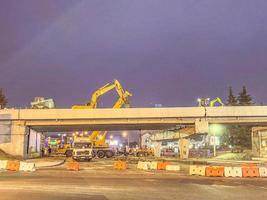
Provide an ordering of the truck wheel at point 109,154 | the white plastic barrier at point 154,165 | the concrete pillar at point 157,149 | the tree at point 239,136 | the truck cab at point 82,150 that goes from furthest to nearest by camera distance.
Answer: the tree at point 239,136
the concrete pillar at point 157,149
the truck wheel at point 109,154
the truck cab at point 82,150
the white plastic barrier at point 154,165

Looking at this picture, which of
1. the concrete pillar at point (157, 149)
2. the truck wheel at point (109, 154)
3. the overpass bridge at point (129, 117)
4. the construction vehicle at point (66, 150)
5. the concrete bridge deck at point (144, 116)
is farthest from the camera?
the concrete pillar at point (157, 149)

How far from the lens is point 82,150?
5572 cm

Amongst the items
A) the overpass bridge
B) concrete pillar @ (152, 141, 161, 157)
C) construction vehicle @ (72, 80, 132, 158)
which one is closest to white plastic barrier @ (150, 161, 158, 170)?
the overpass bridge

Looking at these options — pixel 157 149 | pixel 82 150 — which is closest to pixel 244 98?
pixel 157 149

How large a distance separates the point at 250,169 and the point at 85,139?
29.3 metres

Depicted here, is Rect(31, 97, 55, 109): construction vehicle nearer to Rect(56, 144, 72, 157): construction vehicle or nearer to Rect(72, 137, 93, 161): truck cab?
Rect(56, 144, 72, 157): construction vehicle

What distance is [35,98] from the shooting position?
67.5 meters

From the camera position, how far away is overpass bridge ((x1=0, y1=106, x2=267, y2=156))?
57.9m

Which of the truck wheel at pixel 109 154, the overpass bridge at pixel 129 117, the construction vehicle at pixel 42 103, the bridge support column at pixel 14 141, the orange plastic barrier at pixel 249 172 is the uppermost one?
the construction vehicle at pixel 42 103

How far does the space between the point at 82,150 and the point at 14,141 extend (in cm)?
952

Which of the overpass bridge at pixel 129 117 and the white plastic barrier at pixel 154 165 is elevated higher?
the overpass bridge at pixel 129 117

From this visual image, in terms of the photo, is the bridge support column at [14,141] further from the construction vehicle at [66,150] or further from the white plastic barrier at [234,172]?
the white plastic barrier at [234,172]

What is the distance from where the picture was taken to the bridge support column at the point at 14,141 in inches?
2232

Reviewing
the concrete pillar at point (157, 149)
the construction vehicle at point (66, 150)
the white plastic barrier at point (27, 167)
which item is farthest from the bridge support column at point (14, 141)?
the concrete pillar at point (157, 149)
